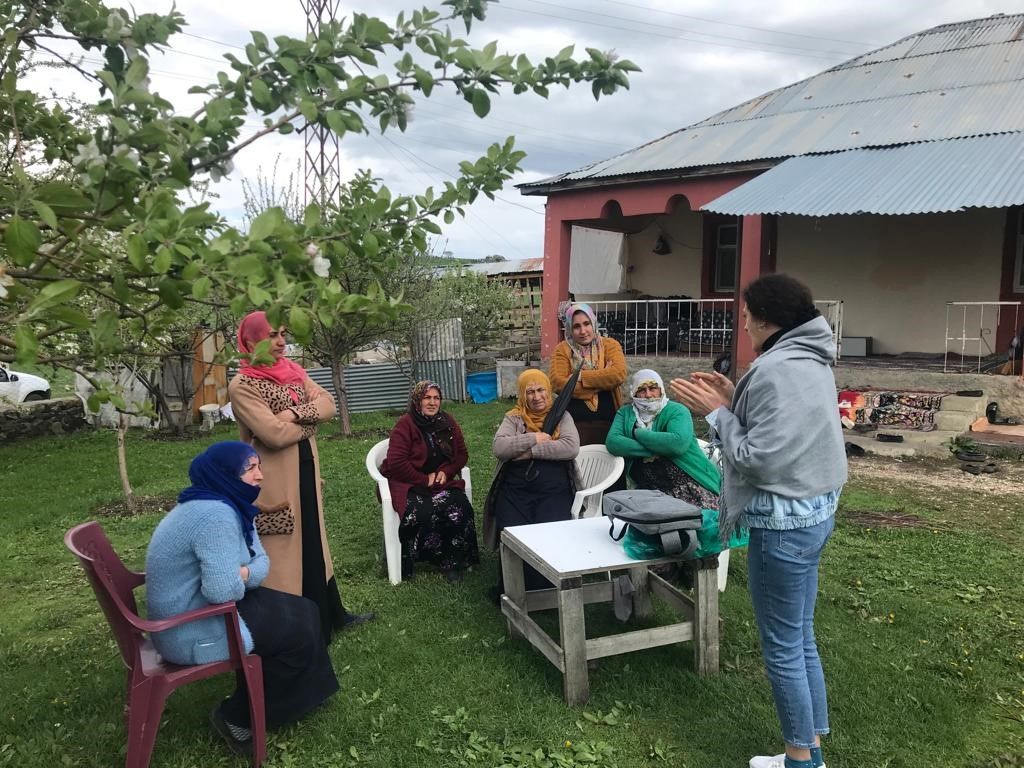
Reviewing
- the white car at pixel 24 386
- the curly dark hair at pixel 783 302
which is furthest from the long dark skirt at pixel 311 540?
the white car at pixel 24 386

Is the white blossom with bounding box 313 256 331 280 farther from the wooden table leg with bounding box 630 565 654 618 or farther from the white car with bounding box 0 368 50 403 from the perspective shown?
the white car with bounding box 0 368 50 403

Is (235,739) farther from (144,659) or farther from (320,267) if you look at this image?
(320,267)

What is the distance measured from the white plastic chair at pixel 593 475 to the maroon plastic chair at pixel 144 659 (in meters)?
2.26

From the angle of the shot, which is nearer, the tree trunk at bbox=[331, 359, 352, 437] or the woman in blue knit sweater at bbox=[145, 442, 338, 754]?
the woman in blue knit sweater at bbox=[145, 442, 338, 754]

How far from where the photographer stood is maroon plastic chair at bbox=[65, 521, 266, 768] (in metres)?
2.72

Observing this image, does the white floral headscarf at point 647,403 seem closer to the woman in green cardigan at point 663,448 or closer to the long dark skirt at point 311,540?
the woman in green cardigan at point 663,448

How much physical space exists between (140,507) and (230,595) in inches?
200

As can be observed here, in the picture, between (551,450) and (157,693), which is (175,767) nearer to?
(157,693)

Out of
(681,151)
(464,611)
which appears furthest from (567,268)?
(464,611)

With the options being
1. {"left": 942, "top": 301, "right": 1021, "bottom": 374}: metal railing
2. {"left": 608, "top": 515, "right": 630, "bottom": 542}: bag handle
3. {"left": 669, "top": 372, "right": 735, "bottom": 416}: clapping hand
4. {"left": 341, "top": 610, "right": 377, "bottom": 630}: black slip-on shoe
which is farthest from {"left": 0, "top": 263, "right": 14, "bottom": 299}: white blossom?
{"left": 942, "top": 301, "right": 1021, "bottom": 374}: metal railing

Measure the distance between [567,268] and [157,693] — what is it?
10907mm

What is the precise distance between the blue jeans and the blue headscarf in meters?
1.94

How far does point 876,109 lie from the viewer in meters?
11.3

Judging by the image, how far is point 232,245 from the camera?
1541 millimetres
